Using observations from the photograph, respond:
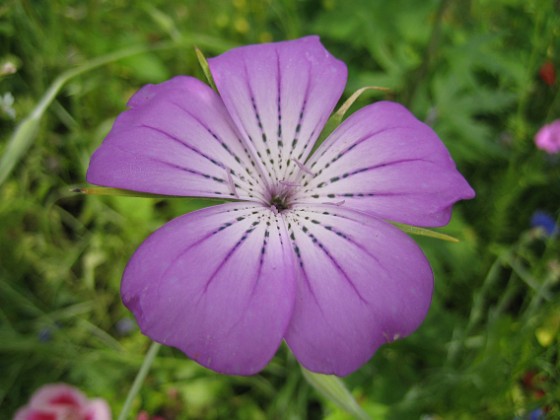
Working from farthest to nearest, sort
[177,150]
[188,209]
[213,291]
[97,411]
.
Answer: [188,209]
[97,411]
[177,150]
[213,291]

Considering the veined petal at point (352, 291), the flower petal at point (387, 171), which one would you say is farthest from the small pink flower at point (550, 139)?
the veined petal at point (352, 291)

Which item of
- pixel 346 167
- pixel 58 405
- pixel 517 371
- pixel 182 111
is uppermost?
pixel 182 111

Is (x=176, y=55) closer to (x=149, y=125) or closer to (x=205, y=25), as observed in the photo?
(x=205, y=25)

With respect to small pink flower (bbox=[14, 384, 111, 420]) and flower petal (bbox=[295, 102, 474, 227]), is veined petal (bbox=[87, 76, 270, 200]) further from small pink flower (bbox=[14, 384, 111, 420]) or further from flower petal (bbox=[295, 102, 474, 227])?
small pink flower (bbox=[14, 384, 111, 420])

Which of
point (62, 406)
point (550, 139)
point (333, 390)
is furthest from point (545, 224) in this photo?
point (62, 406)

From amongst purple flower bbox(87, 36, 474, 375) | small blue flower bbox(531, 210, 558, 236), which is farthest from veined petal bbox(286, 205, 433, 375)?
small blue flower bbox(531, 210, 558, 236)

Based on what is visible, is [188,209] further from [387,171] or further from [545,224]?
[545,224]

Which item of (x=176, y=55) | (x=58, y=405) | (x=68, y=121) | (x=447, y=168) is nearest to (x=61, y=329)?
(x=58, y=405)
